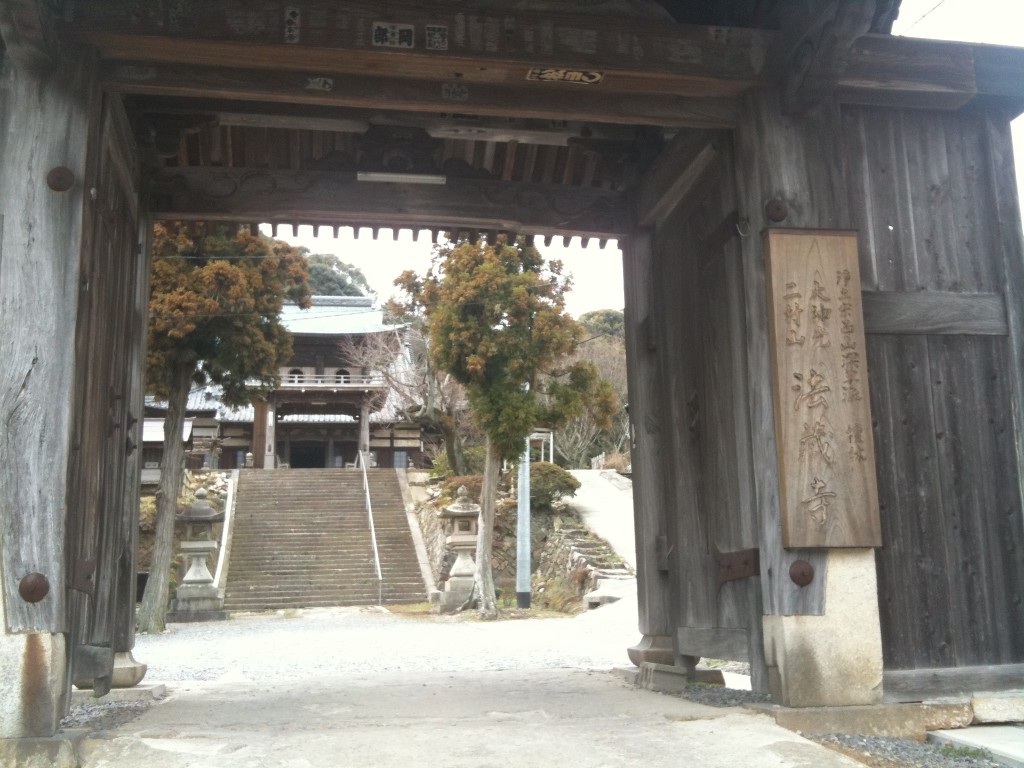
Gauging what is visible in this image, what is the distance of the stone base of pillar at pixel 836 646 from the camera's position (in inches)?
164

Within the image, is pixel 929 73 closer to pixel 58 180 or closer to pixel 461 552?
pixel 58 180

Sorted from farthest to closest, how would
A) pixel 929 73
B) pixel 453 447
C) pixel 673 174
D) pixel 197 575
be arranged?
pixel 453 447
pixel 197 575
pixel 673 174
pixel 929 73

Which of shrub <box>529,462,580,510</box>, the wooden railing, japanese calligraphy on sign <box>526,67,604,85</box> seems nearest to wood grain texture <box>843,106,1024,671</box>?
japanese calligraphy on sign <box>526,67,604,85</box>

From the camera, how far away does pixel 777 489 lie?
436 centimetres

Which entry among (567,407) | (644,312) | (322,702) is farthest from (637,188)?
(567,407)

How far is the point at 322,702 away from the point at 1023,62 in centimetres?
506

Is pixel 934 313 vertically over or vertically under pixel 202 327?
under

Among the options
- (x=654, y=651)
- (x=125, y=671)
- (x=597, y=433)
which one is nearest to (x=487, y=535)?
(x=654, y=651)

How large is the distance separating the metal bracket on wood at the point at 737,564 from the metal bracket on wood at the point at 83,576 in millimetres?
3140

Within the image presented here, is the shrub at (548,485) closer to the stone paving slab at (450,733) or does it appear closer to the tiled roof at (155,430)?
the tiled roof at (155,430)

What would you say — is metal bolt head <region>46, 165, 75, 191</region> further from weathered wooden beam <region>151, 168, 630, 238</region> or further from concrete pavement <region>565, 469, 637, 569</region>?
concrete pavement <region>565, 469, 637, 569</region>

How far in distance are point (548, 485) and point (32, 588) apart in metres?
19.4

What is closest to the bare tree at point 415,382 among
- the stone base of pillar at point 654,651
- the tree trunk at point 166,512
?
the tree trunk at point 166,512

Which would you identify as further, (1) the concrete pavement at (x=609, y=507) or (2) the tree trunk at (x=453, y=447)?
(2) the tree trunk at (x=453, y=447)
